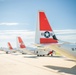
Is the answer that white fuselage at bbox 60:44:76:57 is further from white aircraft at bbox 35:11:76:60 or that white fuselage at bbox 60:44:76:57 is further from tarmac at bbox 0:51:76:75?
white aircraft at bbox 35:11:76:60

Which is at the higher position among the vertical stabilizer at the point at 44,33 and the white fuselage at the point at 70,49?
the vertical stabilizer at the point at 44,33

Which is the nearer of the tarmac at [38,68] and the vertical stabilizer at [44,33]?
the tarmac at [38,68]

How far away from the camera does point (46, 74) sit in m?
17.5

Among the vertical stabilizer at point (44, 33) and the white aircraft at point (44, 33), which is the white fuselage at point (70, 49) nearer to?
the white aircraft at point (44, 33)

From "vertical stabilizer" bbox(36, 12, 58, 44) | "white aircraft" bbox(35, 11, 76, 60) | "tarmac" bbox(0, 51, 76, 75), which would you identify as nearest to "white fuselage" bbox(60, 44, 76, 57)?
"tarmac" bbox(0, 51, 76, 75)

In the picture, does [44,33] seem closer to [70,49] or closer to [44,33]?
[44,33]

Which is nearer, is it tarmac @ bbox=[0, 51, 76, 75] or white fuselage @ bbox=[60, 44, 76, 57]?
tarmac @ bbox=[0, 51, 76, 75]

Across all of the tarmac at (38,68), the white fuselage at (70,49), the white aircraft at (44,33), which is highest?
the white aircraft at (44,33)

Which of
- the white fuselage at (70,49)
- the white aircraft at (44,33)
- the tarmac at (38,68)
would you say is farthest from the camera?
the white aircraft at (44,33)

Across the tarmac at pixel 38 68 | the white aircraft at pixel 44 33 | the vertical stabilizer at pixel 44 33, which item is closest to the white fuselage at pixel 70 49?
the tarmac at pixel 38 68

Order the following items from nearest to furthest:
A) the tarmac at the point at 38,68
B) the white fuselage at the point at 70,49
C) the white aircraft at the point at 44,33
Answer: the tarmac at the point at 38,68, the white fuselage at the point at 70,49, the white aircraft at the point at 44,33

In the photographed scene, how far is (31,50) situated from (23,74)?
42.6m

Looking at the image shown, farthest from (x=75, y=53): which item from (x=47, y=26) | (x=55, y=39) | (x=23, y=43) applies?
(x=23, y=43)

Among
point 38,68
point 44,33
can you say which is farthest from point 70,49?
point 44,33
